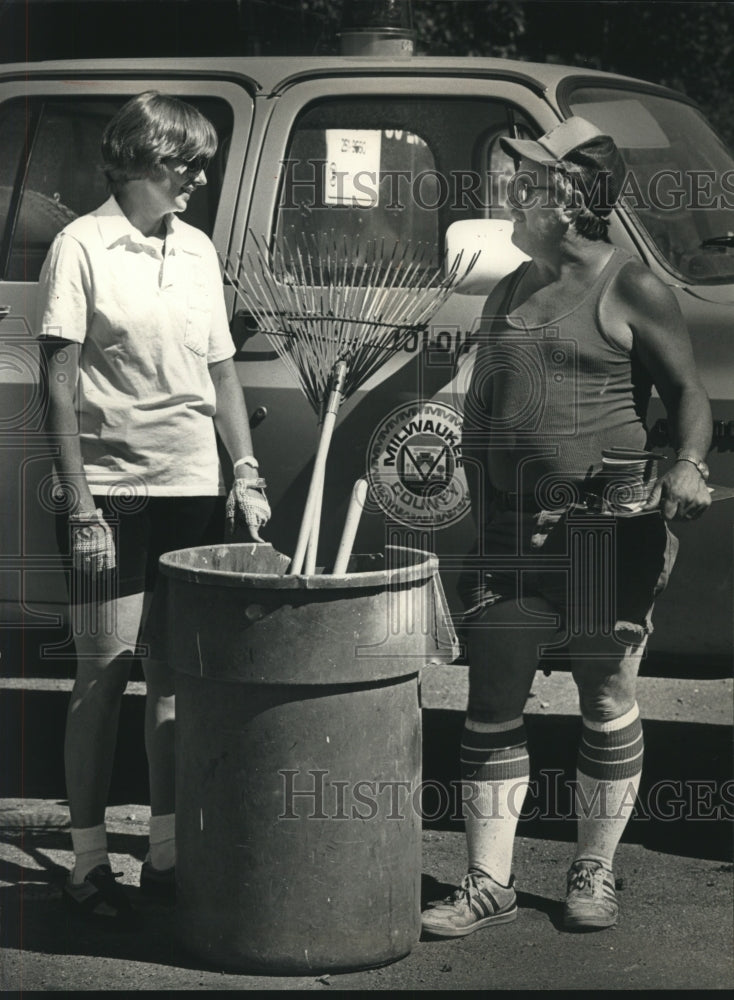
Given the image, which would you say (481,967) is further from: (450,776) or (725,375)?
(725,375)

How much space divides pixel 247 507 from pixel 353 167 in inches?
52.8

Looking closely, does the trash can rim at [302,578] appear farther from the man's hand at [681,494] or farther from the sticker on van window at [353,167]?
the sticker on van window at [353,167]

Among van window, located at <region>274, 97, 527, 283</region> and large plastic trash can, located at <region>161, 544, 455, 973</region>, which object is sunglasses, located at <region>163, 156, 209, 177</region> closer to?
van window, located at <region>274, 97, 527, 283</region>

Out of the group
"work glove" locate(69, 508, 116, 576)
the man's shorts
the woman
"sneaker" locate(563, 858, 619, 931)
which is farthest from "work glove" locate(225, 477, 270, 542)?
"sneaker" locate(563, 858, 619, 931)

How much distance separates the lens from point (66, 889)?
390cm

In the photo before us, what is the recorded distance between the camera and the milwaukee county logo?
14.4 ft

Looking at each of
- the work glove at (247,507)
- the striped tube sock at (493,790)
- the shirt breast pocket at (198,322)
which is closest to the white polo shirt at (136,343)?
the shirt breast pocket at (198,322)

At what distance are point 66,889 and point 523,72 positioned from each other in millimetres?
2806

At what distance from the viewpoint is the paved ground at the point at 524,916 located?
356 cm

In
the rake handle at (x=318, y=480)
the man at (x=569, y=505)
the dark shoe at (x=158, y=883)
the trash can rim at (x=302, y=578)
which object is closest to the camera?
the trash can rim at (x=302, y=578)

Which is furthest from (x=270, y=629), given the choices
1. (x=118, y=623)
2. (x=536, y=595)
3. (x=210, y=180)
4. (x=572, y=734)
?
(x=572, y=734)

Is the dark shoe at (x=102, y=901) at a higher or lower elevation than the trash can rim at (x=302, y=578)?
lower

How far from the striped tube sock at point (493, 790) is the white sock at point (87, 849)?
38.6 inches

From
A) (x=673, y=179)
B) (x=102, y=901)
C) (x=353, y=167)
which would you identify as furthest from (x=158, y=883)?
(x=673, y=179)
